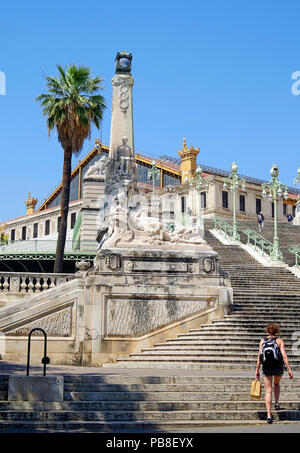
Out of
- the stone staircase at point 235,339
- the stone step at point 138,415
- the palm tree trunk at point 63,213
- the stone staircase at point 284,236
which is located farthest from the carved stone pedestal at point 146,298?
the stone staircase at point 284,236

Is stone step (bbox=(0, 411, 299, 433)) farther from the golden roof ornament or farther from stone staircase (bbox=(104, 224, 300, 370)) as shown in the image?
the golden roof ornament

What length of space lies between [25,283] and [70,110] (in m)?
10.5

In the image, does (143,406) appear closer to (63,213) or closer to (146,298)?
(146,298)

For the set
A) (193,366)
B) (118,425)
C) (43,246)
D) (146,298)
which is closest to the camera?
(118,425)

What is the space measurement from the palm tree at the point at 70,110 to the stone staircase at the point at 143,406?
54.6ft

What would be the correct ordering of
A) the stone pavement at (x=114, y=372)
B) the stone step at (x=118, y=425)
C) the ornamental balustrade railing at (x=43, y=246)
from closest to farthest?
the stone step at (x=118, y=425)
the stone pavement at (x=114, y=372)
the ornamental balustrade railing at (x=43, y=246)

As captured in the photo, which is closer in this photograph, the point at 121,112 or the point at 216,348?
the point at 216,348

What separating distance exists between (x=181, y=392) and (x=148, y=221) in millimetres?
8066

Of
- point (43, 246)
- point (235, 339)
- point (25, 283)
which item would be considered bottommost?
point (235, 339)

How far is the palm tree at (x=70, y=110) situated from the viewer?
28.0 meters

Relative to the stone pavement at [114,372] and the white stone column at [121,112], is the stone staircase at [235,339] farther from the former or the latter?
the white stone column at [121,112]

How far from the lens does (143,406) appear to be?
10359 millimetres

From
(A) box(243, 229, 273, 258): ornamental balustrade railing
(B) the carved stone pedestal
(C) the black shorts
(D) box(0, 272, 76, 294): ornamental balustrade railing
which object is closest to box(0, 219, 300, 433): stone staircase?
(C) the black shorts

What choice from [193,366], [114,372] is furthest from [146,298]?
[114,372]
